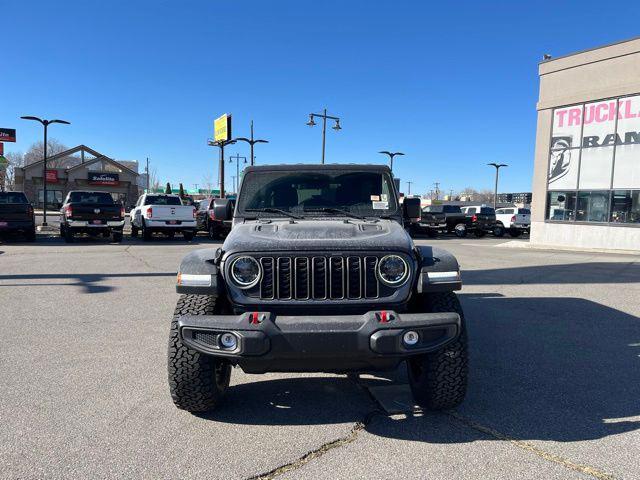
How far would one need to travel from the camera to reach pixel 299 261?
3.29m

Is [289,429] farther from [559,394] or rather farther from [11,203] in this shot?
[11,203]

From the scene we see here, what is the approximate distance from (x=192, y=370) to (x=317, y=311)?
92 cm

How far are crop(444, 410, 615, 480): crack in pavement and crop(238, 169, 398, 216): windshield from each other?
1.88 meters

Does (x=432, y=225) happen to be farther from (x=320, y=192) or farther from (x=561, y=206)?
(x=320, y=192)

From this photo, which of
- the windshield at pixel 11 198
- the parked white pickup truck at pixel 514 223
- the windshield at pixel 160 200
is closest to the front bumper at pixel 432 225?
the parked white pickup truck at pixel 514 223

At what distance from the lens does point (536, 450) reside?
10.1 feet

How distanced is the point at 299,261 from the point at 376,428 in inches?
49.4

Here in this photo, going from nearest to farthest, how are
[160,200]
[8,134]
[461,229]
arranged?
[160,200]
[461,229]
[8,134]

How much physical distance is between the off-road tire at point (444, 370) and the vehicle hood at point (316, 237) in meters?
0.45

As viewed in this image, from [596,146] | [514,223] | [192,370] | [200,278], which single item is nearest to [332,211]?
[200,278]

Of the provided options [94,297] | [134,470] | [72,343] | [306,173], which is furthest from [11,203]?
[134,470]

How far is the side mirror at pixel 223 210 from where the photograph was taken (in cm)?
484

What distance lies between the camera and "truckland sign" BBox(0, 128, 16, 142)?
29.1m

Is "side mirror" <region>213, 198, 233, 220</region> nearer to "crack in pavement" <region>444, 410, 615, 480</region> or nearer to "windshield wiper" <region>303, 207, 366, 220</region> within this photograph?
"windshield wiper" <region>303, 207, 366, 220</region>
